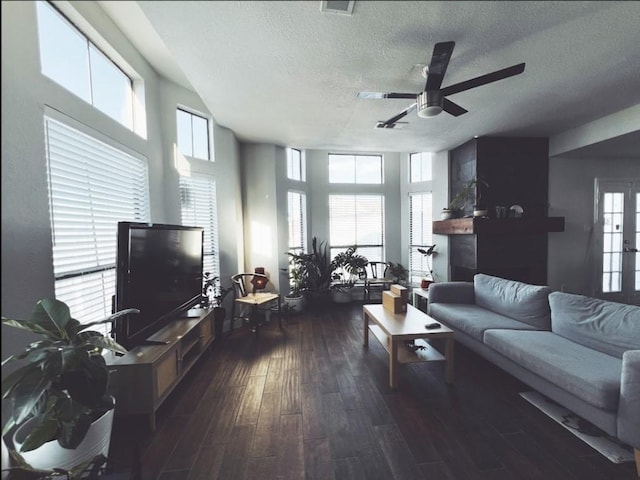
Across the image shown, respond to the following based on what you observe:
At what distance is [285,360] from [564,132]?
5018 mm

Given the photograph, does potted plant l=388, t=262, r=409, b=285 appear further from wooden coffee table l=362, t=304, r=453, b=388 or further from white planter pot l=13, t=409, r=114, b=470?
white planter pot l=13, t=409, r=114, b=470

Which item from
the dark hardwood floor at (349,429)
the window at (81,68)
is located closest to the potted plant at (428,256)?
the dark hardwood floor at (349,429)

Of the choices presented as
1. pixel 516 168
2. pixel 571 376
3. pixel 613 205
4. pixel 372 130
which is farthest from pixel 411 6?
pixel 613 205

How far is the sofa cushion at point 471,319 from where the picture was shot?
2.61 m

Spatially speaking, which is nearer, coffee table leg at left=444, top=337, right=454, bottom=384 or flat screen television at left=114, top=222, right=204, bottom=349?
flat screen television at left=114, top=222, right=204, bottom=349

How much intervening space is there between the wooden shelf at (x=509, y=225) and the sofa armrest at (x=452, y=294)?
35.0 inches

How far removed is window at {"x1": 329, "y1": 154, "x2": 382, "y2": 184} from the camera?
5488 mm

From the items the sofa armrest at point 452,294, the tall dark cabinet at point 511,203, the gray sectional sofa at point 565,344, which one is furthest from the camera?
the tall dark cabinet at point 511,203

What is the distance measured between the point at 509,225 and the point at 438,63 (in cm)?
303

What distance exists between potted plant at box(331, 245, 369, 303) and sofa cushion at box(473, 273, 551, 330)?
2125 mm

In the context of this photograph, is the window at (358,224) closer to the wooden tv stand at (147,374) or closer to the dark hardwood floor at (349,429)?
the dark hardwood floor at (349,429)

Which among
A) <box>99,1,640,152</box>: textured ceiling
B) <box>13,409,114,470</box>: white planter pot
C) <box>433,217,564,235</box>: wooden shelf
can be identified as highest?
<box>99,1,640,152</box>: textured ceiling

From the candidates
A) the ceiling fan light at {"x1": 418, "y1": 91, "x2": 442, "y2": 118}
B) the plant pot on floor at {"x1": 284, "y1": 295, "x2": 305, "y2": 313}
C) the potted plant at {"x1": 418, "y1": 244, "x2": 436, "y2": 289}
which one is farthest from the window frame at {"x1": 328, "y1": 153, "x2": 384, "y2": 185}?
the ceiling fan light at {"x1": 418, "y1": 91, "x2": 442, "y2": 118}

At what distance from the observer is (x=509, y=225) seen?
12.6 feet
